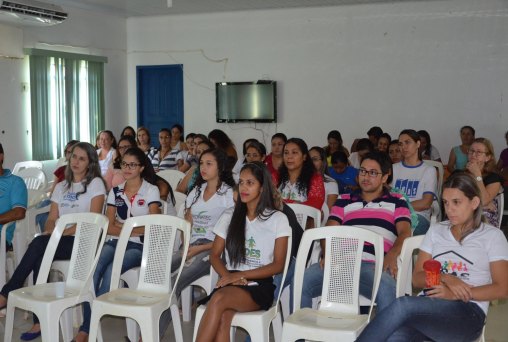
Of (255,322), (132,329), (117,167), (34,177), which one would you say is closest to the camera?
(255,322)

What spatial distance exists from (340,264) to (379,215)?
47 cm

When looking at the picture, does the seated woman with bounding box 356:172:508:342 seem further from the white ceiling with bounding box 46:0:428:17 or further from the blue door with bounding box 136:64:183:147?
the blue door with bounding box 136:64:183:147

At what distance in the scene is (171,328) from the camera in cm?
417

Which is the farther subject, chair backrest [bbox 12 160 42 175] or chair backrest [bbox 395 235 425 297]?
chair backrest [bbox 12 160 42 175]

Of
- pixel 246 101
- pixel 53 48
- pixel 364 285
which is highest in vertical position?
pixel 53 48

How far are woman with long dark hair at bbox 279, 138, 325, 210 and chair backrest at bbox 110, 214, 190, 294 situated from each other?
3.83ft

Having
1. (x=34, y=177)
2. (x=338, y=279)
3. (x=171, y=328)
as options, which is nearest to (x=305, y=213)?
(x=338, y=279)

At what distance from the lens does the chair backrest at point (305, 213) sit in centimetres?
423

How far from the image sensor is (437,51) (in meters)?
8.37

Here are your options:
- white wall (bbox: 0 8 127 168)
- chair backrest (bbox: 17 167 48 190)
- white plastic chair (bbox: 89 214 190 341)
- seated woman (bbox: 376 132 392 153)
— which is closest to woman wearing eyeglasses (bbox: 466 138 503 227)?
white plastic chair (bbox: 89 214 190 341)

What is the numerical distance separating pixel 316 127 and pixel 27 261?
5.68m

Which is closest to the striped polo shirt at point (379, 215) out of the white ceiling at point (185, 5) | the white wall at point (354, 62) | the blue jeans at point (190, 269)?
the blue jeans at point (190, 269)

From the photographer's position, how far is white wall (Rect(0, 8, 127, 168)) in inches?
306

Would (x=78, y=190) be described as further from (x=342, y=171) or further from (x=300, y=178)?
(x=342, y=171)
